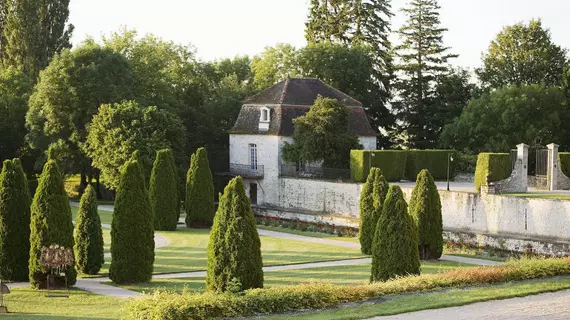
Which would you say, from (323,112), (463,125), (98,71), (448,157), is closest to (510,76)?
(463,125)

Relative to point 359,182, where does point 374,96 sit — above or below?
above

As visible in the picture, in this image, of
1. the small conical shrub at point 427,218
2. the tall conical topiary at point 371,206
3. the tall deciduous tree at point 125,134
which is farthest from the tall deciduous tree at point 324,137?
the small conical shrub at point 427,218

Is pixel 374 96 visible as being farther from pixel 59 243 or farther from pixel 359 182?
pixel 59 243

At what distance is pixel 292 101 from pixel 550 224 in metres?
22.0

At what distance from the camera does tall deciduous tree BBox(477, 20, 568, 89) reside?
61625 millimetres

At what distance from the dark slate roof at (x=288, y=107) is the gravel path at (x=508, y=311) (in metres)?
34.8

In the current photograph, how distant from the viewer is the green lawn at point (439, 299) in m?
16.6

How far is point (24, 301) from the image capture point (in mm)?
22797

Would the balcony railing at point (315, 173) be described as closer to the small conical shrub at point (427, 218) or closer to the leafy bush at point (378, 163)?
the leafy bush at point (378, 163)

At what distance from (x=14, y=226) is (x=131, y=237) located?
3185mm

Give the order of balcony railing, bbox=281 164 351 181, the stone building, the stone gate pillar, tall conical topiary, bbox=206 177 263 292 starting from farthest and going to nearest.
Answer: the stone building → balcony railing, bbox=281 164 351 181 → the stone gate pillar → tall conical topiary, bbox=206 177 263 292

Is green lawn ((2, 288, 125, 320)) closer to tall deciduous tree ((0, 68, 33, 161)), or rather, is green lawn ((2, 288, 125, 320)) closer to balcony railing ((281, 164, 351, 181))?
balcony railing ((281, 164, 351, 181))

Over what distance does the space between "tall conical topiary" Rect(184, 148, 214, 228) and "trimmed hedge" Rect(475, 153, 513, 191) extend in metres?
12.6

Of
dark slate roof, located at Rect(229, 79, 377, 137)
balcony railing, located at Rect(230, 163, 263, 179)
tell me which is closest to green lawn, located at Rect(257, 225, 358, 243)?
balcony railing, located at Rect(230, 163, 263, 179)
